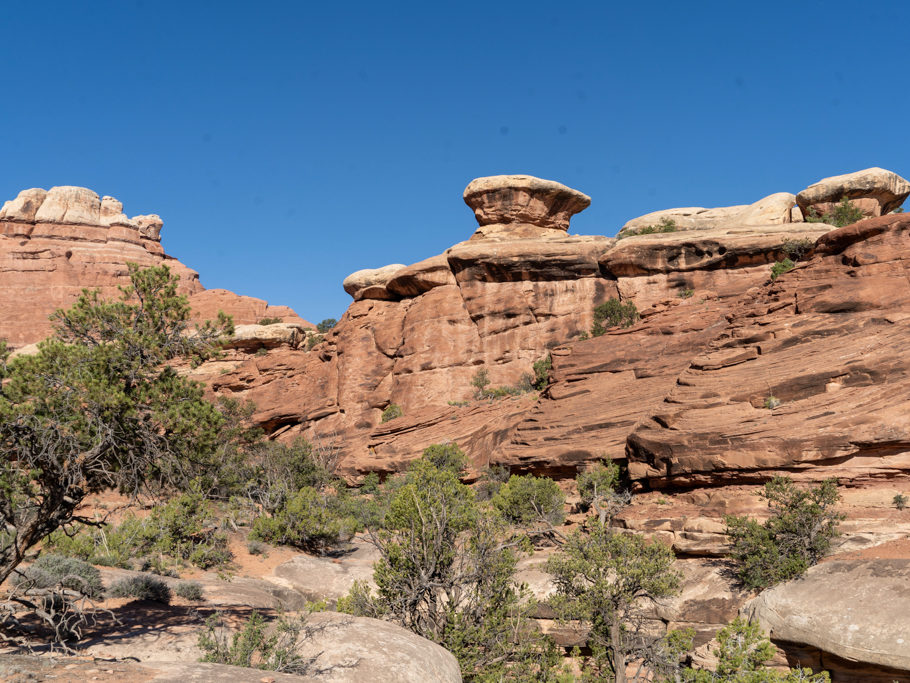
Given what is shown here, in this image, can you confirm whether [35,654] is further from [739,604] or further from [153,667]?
[739,604]

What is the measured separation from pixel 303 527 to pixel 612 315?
22319 millimetres

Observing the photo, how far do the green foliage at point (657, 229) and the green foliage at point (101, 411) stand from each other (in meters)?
36.0

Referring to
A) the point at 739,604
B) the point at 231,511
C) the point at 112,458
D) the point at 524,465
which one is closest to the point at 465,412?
the point at 524,465

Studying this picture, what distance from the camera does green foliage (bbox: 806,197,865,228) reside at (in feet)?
118

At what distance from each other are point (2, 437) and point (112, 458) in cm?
152

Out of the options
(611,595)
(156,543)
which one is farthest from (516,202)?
(611,595)

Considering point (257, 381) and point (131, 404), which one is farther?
point (257, 381)

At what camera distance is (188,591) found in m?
14.4

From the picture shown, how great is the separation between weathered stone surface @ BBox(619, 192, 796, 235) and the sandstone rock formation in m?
50.4

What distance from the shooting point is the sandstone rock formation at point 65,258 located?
76.2 metres

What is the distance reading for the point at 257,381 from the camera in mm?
48750

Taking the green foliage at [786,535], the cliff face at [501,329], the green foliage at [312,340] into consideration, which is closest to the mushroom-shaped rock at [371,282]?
the cliff face at [501,329]

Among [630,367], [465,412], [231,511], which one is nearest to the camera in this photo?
[231,511]

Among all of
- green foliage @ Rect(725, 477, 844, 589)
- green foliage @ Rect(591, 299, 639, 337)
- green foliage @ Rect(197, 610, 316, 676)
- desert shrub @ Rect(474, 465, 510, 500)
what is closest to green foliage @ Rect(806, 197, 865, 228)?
green foliage @ Rect(591, 299, 639, 337)
